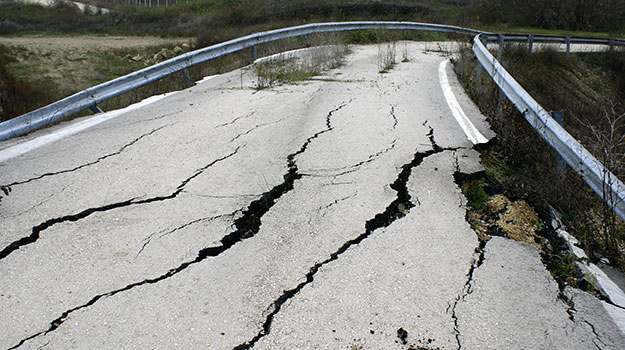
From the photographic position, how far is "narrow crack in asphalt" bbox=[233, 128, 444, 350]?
2.57 metres

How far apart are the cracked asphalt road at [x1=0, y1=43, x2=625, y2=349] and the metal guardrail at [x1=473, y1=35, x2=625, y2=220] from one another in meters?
0.67

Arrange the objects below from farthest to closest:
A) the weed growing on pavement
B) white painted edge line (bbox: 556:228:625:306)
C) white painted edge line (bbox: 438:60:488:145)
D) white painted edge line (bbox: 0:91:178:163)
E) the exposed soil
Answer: the exposed soil < the weed growing on pavement < white painted edge line (bbox: 438:60:488:145) < white painted edge line (bbox: 0:91:178:163) < white painted edge line (bbox: 556:228:625:306)

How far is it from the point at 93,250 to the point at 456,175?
3299 mm

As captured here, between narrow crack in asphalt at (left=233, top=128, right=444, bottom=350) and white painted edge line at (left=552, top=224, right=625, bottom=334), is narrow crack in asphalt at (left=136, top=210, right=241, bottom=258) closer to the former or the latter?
narrow crack in asphalt at (left=233, top=128, right=444, bottom=350)

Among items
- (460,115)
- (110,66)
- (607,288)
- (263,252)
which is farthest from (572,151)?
(110,66)

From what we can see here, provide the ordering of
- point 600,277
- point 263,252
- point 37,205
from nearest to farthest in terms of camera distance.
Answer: point 600,277
point 263,252
point 37,205

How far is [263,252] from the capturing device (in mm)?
3256

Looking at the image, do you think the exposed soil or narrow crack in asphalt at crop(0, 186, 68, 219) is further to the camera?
the exposed soil

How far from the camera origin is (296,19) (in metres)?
23.9

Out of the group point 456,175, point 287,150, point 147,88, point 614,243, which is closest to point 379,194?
point 456,175

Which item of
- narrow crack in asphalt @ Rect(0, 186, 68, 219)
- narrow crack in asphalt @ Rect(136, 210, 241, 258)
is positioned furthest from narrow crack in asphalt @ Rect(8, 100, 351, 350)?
narrow crack in asphalt @ Rect(0, 186, 68, 219)

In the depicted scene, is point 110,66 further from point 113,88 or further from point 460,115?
point 460,115

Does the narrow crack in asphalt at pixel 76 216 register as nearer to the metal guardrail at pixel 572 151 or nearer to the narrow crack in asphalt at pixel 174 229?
the narrow crack in asphalt at pixel 174 229

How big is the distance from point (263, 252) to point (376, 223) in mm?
962
